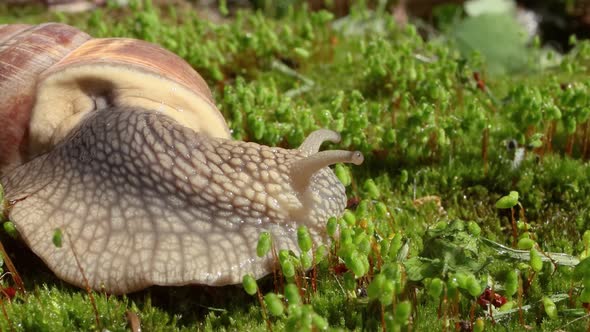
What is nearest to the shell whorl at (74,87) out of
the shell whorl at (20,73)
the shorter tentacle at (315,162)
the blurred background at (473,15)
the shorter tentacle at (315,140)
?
the shell whorl at (20,73)

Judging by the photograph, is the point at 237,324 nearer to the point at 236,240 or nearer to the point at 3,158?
the point at 236,240

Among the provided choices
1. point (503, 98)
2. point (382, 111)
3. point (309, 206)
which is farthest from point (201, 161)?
point (503, 98)

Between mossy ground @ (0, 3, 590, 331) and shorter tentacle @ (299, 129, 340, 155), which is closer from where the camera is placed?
mossy ground @ (0, 3, 590, 331)

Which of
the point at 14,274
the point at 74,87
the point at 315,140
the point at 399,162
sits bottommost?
the point at 399,162

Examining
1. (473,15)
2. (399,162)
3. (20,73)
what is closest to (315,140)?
(399,162)

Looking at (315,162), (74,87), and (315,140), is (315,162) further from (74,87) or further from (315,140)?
(74,87)

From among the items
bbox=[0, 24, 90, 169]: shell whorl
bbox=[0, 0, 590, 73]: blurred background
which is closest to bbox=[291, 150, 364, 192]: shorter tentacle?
bbox=[0, 24, 90, 169]: shell whorl

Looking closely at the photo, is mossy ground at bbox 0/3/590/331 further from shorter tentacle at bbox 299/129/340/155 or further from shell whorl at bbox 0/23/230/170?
shell whorl at bbox 0/23/230/170

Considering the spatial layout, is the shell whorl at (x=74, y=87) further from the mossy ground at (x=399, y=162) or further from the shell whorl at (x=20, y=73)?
the mossy ground at (x=399, y=162)
